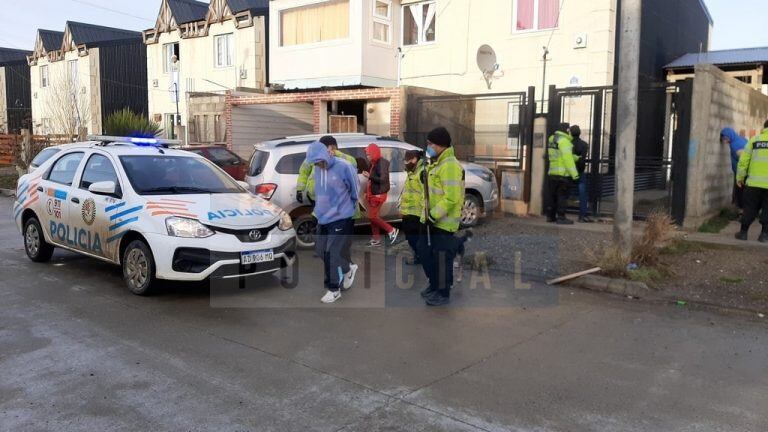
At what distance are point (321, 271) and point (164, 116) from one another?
2318 cm

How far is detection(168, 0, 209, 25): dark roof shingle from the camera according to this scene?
89.7 ft

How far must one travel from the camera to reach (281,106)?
61.4 feet

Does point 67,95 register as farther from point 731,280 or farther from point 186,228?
point 731,280

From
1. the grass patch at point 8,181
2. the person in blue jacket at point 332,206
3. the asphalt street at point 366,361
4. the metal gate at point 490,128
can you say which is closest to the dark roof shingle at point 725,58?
the metal gate at point 490,128

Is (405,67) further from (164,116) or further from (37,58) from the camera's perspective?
(37,58)

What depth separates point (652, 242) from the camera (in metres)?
8.09

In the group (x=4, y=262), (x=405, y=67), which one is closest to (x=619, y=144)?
(x=4, y=262)

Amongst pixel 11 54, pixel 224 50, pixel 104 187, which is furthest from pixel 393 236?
pixel 11 54

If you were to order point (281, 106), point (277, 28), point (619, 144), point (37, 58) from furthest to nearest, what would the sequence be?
1. point (37, 58)
2. point (277, 28)
3. point (281, 106)
4. point (619, 144)

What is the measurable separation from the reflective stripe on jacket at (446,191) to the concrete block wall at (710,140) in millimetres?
6234

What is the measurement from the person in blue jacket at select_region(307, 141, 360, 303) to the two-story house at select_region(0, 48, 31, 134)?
3878 centimetres

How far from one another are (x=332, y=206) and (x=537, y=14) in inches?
440

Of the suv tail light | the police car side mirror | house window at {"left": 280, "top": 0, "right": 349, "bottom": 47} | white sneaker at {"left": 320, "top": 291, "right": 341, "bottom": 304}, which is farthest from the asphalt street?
house window at {"left": 280, "top": 0, "right": 349, "bottom": 47}

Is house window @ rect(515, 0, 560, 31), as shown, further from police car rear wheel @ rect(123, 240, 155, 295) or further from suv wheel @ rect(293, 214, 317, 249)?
police car rear wheel @ rect(123, 240, 155, 295)
